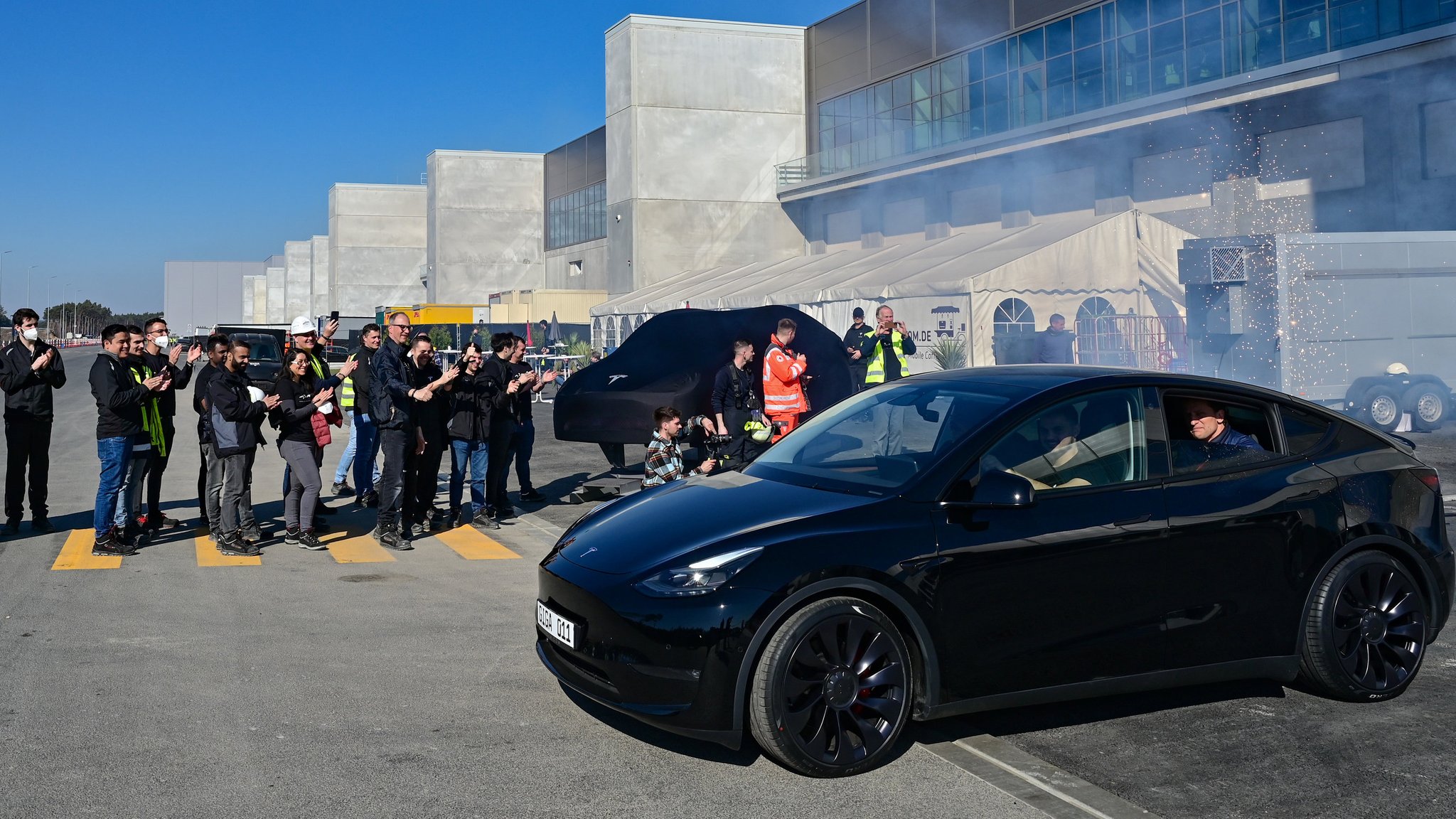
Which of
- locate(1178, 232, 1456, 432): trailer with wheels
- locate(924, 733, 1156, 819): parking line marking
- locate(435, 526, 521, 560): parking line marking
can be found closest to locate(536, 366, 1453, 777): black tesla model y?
locate(924, 733, 1156, 819): parking line marking

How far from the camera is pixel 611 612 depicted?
14.6 feet

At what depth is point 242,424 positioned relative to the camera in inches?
356

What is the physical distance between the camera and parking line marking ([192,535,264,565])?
8729 millimetres

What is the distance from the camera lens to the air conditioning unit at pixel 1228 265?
17500 mm

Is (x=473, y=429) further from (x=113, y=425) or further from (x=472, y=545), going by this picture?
(x=113, y=425)

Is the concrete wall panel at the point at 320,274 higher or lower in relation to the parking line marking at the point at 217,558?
higher

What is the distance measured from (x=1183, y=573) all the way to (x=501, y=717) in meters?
2.86

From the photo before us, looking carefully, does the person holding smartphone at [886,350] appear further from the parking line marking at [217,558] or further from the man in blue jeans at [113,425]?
the man in blue jeans at [113,425]

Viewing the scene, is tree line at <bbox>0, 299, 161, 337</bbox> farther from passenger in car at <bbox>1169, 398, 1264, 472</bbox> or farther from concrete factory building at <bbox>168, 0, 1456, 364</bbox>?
passenger in car at <bbox>1169, 398, 1264, 472</bbox>

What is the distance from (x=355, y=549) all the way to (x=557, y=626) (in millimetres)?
5108

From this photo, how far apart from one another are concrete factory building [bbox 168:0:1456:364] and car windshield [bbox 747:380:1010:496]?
726 inches

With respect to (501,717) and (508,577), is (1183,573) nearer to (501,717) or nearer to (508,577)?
(501,717)

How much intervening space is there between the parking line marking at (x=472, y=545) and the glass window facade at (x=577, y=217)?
5279cm

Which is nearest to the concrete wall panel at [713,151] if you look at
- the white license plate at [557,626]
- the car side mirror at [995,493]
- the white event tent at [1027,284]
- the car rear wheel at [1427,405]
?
the white event tent at [1027,284]
